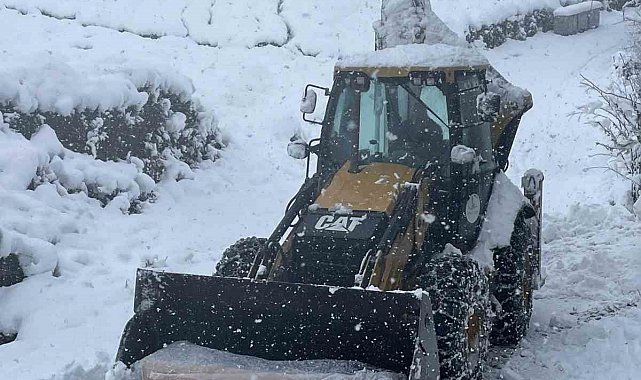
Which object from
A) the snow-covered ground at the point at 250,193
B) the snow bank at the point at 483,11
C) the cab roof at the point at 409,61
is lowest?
the snow-covered ground at the point at 250,193

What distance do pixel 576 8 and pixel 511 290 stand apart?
1584 cm

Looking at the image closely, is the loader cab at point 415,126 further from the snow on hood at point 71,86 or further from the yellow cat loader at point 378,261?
the snow on hood at point 71,86

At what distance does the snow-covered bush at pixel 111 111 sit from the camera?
1043 cm

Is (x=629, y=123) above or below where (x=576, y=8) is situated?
below

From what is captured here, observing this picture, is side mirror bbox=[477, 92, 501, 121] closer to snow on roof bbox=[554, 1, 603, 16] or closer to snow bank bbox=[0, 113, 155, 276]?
snow bank bbox=[0, 113, 155, 276]

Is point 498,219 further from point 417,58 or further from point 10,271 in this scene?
point 10,271

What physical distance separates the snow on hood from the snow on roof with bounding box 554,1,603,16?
12471mm

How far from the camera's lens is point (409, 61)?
6.40 meters

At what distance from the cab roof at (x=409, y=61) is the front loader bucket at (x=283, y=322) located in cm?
214

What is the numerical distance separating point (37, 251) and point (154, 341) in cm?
336

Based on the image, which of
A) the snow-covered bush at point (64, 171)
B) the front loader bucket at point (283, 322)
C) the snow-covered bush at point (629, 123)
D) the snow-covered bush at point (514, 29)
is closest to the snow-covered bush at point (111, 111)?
the snow-covered bush at point (64, 171)

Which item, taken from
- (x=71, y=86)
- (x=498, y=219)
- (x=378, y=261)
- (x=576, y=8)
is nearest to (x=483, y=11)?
(x=576, y=8)

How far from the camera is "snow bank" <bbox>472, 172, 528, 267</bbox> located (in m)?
6.73

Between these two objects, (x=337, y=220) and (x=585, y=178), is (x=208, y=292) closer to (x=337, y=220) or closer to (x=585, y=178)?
(x=337, y=220)
